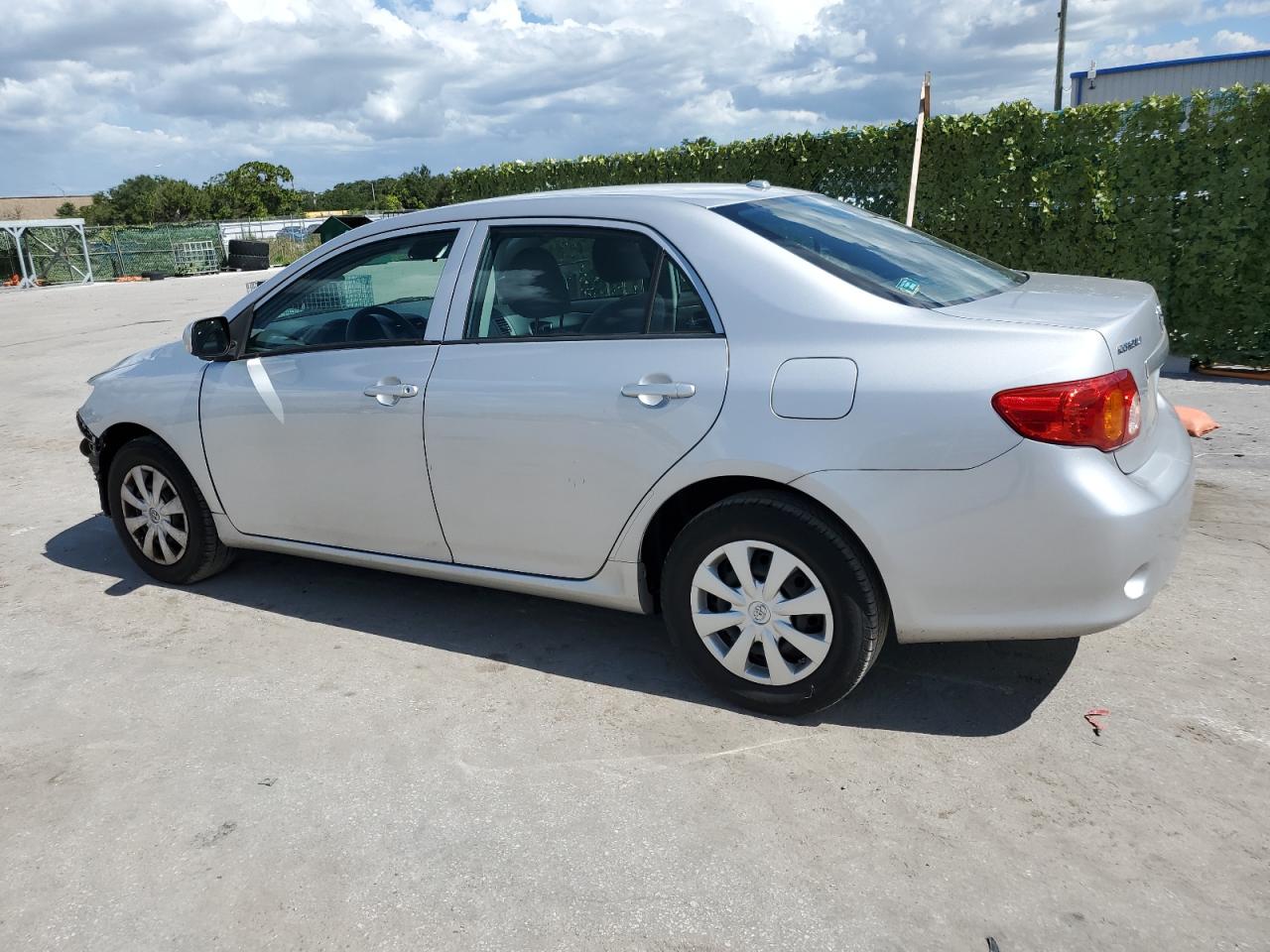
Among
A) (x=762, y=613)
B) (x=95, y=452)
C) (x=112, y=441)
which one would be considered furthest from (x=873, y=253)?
(x=95, y=452)

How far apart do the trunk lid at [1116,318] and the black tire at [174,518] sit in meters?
3.46

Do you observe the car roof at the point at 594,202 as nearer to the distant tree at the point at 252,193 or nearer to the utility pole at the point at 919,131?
the utility pole at the point at 919,131

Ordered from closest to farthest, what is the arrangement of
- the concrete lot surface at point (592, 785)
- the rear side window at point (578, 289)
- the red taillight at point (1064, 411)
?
the concrete lot surface at point (592, 785) → the red taillight at point (1064, 411) → the rear side window at point (578, 289)

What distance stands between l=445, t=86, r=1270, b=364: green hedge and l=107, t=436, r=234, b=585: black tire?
8.30m

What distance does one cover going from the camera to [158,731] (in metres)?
3.63

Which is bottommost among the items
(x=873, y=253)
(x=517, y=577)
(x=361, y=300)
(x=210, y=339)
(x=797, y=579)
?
(x=517, y=577)

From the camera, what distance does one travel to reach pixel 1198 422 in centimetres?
692

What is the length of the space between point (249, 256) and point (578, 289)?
1346 inches

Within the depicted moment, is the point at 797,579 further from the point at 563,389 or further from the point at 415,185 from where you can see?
the point at 415,185

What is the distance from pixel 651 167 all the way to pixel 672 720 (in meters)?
10.5

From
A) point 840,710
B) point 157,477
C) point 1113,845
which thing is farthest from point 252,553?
point 1113,845

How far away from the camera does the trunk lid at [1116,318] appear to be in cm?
305

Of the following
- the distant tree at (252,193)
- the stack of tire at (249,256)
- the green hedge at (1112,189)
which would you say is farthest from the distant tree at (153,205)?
the green hedge at (1112,189)

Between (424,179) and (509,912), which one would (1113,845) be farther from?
(424,179)
